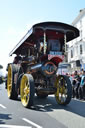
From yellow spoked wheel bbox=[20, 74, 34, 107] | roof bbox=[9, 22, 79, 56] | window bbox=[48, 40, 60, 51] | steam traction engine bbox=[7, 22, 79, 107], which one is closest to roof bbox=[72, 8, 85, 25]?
steam traction engine bbox=[7, 22, 79, 107]

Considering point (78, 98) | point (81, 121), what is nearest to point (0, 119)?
point (81, 121)

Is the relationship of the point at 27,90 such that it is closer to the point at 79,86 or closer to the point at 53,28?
the point at 53,28

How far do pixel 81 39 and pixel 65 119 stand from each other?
83.0ft

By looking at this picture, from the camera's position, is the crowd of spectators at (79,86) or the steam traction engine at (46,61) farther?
the crowd of spectators at (79,86)

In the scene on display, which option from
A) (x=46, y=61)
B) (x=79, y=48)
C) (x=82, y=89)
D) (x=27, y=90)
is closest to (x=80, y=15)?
(x=79, y=48)

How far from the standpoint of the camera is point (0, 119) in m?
4.91

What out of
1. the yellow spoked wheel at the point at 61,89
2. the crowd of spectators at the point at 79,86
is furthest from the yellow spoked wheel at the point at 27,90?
the crowd of spectators at the point at 79,86

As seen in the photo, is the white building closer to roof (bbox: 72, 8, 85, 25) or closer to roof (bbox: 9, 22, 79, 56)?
roof (bbox: 72, 8, 85, 25)

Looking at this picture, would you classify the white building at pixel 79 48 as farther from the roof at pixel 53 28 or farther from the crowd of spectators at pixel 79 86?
the roof at pixel 53 28

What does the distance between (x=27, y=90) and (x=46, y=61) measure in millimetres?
1274

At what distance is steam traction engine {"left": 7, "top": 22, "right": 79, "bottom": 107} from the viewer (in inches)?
266

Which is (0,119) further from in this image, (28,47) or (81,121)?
(28,47)

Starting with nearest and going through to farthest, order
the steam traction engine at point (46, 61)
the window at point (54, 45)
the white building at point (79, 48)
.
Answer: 1. the steam traction engine at point (46, 61)
2. the window at point (54, 45)
3. the white building at point (79, 48)

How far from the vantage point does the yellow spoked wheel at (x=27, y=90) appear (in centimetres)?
612
